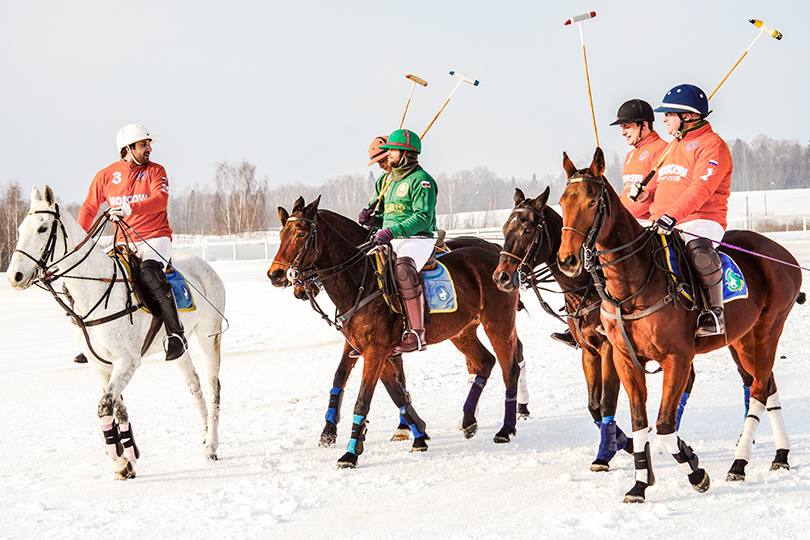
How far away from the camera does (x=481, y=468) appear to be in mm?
5770

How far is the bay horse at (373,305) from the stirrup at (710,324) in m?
2.27

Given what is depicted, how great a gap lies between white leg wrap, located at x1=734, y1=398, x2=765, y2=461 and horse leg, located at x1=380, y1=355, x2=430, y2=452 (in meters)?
2.68

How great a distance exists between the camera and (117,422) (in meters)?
5.68

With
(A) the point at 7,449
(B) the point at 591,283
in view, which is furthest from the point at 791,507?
(A) the point at 7,449

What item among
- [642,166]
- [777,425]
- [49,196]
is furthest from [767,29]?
[49,196]

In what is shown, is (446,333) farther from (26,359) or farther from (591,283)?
(26,359)

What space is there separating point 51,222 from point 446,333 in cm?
375

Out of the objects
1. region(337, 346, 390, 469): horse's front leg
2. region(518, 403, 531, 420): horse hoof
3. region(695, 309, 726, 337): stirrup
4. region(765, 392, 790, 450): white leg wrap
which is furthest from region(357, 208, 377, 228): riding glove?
region(765, 392, 790, 450): white leg wrap

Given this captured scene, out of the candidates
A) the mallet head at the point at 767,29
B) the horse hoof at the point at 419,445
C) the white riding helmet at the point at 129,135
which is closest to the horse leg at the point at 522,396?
the horse hoof at the point at 419,445

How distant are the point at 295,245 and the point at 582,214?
99.6 inches

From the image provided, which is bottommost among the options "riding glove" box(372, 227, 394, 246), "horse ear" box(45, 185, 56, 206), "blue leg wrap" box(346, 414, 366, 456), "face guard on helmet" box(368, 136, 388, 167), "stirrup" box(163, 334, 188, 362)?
"blue leg wrap" box(346, 414, 366, 456)

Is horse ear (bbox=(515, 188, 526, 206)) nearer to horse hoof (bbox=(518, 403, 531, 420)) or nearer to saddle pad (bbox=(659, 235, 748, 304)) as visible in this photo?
saddle pad (bbox=(659, 235, 748, 304))

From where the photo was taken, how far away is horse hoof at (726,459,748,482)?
5.21 metres

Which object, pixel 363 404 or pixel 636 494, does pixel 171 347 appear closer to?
pixel 363 404
